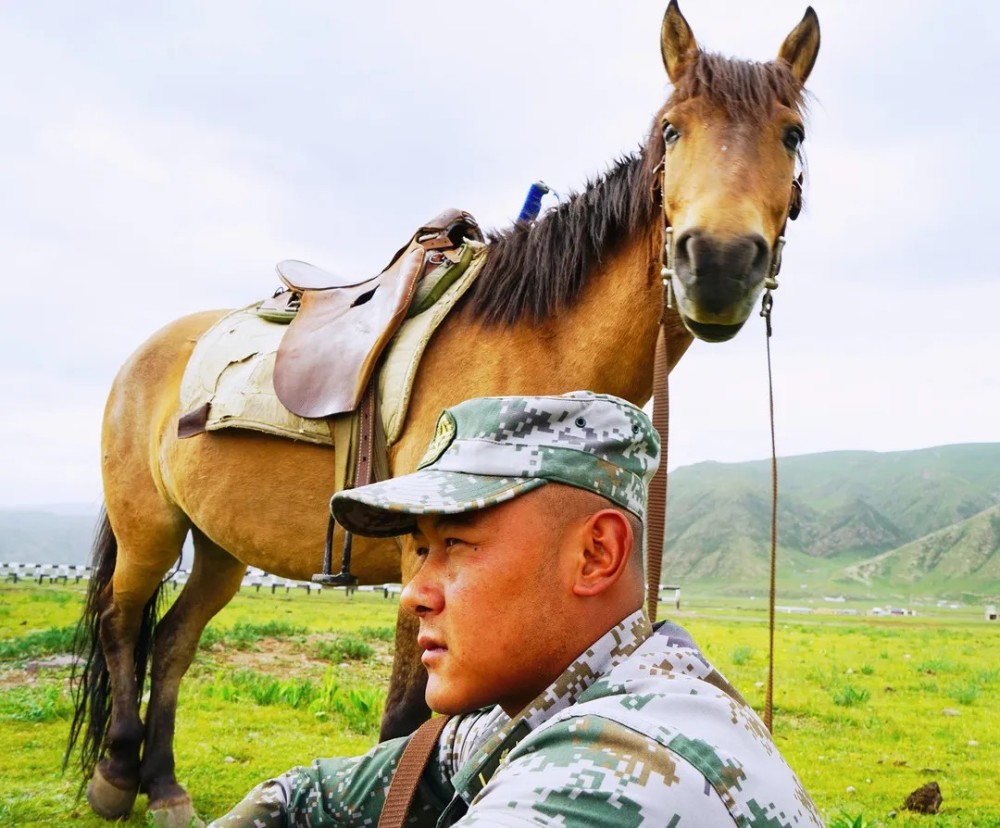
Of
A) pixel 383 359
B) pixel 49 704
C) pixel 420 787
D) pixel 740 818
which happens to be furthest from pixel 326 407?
pixel 49 704

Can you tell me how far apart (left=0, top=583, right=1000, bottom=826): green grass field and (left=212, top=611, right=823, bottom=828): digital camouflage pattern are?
3419 mm

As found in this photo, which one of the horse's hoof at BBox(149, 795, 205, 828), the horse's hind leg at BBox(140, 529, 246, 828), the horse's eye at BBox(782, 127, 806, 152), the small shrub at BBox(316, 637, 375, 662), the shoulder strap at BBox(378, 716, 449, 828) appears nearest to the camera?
the shoulder strap at BBox(378, 716, 449, 828)

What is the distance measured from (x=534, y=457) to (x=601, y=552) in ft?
0.67

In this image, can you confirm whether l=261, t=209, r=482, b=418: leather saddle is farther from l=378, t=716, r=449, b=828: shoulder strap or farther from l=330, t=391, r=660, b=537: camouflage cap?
l=330, t=391, r=660, b=537: camouflage cap

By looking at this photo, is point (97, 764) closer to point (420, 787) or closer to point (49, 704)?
point (49, 704)

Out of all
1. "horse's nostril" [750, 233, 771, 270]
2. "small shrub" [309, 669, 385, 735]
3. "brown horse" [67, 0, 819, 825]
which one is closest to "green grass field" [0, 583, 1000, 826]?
"small shrub" [309, 669, 385, 735]

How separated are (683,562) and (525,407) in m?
138

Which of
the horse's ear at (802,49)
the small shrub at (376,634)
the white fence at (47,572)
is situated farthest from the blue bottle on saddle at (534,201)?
the white fence at (47,572)

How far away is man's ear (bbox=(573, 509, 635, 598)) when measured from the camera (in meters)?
1.49

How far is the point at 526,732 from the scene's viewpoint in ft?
4.76

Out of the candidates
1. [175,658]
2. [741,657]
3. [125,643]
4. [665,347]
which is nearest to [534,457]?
[665,347]

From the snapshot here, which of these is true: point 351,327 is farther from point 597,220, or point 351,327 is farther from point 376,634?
point 376,634

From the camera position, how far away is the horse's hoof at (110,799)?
4879 mm

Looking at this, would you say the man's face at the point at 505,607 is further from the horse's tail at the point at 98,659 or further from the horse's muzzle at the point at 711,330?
the horse's tail at the point at 98,659
